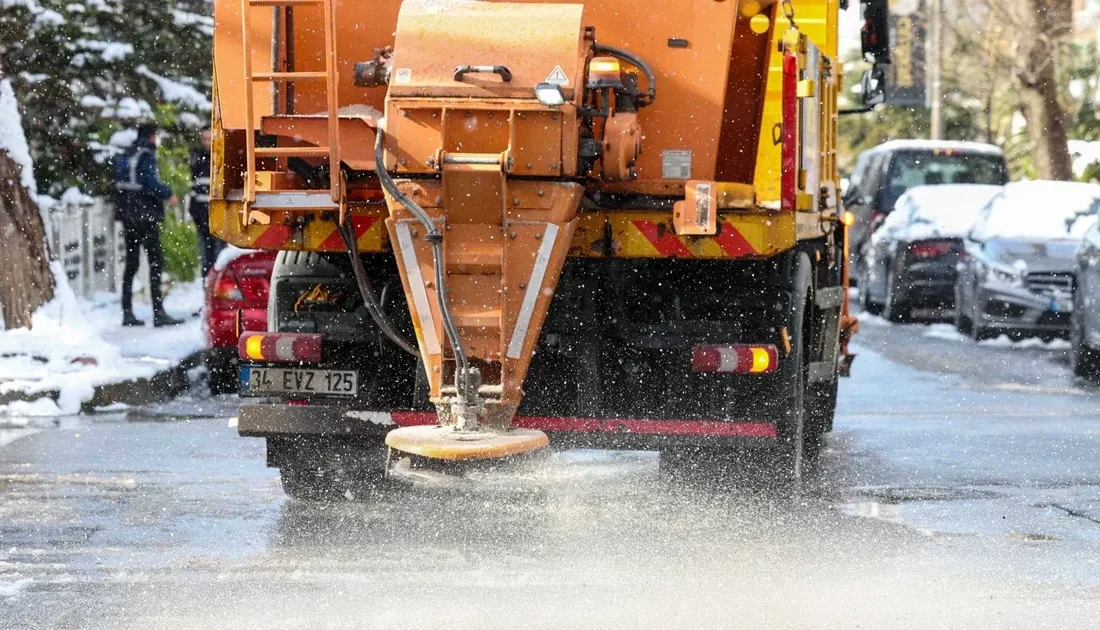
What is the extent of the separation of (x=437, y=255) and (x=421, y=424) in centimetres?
93

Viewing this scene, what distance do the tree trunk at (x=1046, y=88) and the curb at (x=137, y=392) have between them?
18.8m

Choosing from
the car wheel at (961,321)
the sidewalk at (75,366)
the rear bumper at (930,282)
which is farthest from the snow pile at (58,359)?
the rear bumper at (930,282)

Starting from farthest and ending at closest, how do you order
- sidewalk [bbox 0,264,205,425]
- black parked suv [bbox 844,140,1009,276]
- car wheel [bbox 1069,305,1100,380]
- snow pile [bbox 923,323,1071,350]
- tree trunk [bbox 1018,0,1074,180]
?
1. tree trunk [bbox 1018,0,1074,180]
2. black parked suv [bbox 844,140,1009,276]
3. snow pile [bbox 923,323,1071,350]
4. car wheel [bbox 1069,305,1100,380]
5. sidewalk [bbox 0,264,205,425]

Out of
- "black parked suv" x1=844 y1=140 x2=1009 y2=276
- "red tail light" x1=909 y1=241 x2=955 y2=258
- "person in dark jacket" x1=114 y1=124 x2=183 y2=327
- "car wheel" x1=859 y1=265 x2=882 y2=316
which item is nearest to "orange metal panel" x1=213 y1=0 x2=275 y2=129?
"person in dark jacket" x1=114 y1=124 x2=183 y2=327

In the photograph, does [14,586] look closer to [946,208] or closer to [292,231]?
[292,231]

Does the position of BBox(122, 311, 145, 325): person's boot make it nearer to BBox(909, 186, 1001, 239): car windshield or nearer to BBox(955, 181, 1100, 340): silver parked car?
BBox(955, 181, 1100, 340): silver parked car

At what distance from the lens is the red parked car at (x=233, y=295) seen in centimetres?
1276

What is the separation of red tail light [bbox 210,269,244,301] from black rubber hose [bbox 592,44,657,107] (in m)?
5.22

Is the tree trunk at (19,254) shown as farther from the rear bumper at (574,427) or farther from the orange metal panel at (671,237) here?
the orange metal panel at (671,237)

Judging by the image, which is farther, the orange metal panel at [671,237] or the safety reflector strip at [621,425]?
the safety reflector strip at [621,425]

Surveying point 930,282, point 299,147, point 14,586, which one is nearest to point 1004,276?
point 930,282

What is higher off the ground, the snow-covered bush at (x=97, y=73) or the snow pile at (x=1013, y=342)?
the snow-covered bush at (x=97, y=73)

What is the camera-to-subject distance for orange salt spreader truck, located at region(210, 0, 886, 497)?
7785 millimetres

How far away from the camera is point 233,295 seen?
1307 cm
